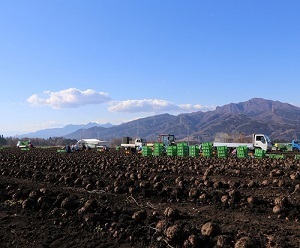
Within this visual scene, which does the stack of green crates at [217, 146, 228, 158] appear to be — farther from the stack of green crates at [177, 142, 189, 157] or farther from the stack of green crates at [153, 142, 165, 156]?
the stack of green crates at [153, 142, 165, 156]

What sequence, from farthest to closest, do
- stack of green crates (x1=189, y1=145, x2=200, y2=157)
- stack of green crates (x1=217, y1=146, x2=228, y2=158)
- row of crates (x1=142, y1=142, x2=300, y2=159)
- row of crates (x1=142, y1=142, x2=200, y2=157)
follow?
row of crates (x1=142, y1=142, x2=200, y2=157) → stack of green crates (x1=189, y1=145, x2=200, y2=157) → stack of green crates (x1=217, y1=146, x2=228, y2=158) → row of crates (x1=142, y1=142, x2=300, y2=159)

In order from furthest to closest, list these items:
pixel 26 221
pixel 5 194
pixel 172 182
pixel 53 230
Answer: pixel 172 182
pixel 5 194
pixel 26 221
pixel 53 230

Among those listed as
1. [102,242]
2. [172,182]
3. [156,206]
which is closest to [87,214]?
[102,242]

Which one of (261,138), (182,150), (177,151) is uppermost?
(261,138)

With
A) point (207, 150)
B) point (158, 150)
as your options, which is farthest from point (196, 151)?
point (158, 150)

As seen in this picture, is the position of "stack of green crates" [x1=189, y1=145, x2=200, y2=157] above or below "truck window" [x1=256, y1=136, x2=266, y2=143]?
below

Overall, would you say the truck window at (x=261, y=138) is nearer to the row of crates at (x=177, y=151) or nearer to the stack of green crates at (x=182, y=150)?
the row of crates at (x=177, y=151)

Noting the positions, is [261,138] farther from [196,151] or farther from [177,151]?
[177,151]

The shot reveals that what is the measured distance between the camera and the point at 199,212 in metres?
7.19

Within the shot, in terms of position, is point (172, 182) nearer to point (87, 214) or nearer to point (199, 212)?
point (199, 212)

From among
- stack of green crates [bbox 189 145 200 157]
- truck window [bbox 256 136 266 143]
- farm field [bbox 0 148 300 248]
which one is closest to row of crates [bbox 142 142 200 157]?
stack of green crates [bbox 189 145 200 157]

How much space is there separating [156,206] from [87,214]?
2.02 m

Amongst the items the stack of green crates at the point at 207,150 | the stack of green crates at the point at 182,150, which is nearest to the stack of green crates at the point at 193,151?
the stack of green crates at the point at 182,150

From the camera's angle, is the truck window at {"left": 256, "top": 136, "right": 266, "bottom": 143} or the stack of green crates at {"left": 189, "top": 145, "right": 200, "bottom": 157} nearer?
the stack of green crates at {"left": 189, "top": 145, "right": 200, "bottom": 157}
